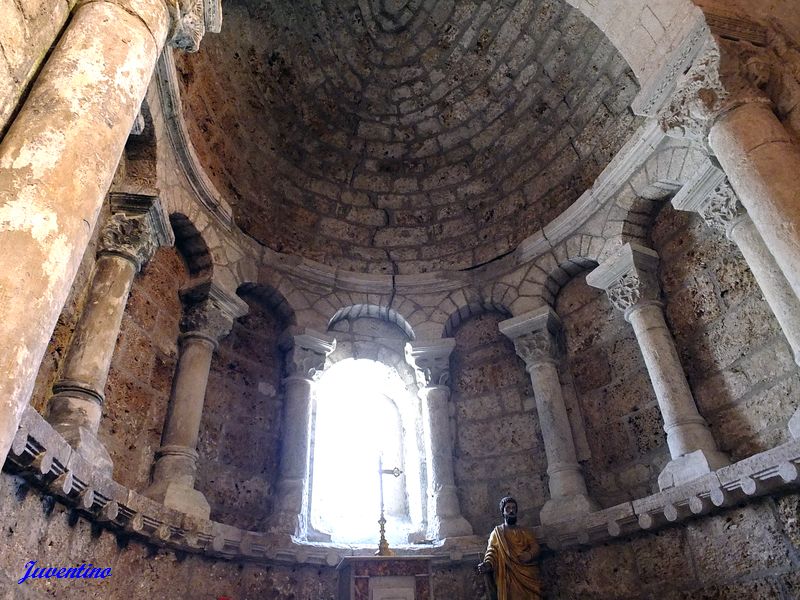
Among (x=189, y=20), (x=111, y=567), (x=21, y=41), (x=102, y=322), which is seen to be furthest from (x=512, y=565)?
(x=21, y=41)

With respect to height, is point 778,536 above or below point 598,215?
below

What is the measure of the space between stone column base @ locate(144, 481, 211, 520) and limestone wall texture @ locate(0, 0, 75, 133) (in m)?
3.09

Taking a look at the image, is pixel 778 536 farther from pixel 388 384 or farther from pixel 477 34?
pixel 477 34

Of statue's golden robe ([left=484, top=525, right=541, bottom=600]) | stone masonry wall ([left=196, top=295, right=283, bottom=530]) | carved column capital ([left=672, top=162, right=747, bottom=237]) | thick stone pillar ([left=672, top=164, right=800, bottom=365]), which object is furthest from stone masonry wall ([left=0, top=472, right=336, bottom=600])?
carved column capital ([left=672, top=162, right=747, bottom=237])

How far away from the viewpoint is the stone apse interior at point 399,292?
2803mm

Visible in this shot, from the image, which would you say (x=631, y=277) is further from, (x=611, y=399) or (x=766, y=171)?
(x=766, y=171)

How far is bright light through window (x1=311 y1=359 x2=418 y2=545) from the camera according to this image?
19.5 ft

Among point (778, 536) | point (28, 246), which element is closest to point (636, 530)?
point (778, 536)

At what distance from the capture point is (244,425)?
5574 millimetres

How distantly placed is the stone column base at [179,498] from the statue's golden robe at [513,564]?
226 centimetres

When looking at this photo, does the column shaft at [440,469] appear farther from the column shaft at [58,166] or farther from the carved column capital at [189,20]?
the column shaft at [58,166]

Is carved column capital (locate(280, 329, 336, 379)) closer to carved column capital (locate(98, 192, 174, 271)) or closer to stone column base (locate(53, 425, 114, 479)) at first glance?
carved column capital (locate(98, 192, 174, 271))

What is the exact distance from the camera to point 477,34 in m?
7.55

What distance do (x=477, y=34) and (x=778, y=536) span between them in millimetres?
6373
